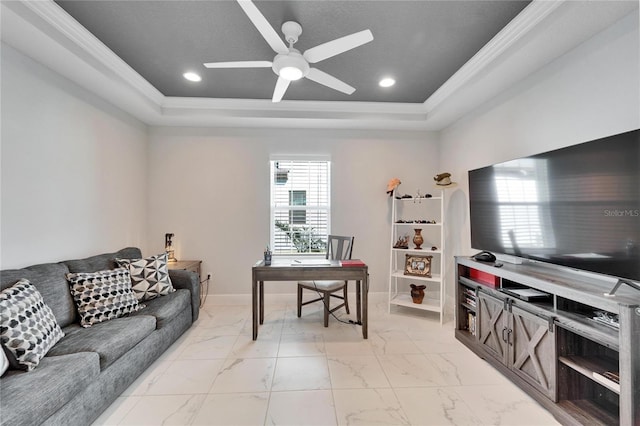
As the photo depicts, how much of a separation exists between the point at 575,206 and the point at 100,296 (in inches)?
145

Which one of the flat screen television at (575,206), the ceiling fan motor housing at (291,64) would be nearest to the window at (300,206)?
the ceiling fan motor housing at (291,64)

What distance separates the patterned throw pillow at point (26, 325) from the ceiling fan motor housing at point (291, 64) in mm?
2322

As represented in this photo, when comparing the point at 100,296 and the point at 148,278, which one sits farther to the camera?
the point at 148,278

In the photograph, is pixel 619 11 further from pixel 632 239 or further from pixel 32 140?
pixel 32 140

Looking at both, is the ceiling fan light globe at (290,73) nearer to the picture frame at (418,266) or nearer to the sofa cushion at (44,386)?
the sofa cushion at (44,386)

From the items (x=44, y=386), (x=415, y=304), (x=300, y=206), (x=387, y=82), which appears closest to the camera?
(x=44, y=386)

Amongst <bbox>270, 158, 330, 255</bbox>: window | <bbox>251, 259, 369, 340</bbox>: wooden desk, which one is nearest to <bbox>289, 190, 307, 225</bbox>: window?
<bbox>270, 158, 330, 255</bbox>: window

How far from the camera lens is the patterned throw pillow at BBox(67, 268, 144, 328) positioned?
7.41 feet

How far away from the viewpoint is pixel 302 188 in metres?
4.20

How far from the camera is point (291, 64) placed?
205cm

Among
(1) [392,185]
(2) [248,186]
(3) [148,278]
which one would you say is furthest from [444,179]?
(3) [148,278]

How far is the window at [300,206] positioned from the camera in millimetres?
4180

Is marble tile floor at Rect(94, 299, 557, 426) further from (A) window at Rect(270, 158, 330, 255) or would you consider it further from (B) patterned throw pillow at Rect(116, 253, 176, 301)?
(A) window at Rect(270, 158, 330, 255)

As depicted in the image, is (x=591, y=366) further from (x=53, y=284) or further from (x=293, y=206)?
(x=53, y=284)
